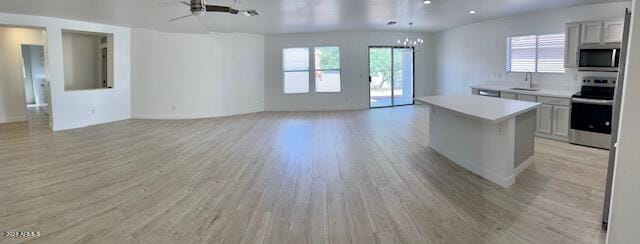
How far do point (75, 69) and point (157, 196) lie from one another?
727cm

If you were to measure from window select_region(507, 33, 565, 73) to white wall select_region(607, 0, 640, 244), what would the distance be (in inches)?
223

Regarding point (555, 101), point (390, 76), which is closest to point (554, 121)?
point (555, 101)

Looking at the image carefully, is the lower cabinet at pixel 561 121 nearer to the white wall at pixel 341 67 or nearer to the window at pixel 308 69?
the white wall at pixel 341 67

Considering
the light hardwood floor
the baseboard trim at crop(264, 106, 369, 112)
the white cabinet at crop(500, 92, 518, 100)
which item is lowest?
the light hardwood floor

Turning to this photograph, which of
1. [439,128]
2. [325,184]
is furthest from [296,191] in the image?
[439,128]

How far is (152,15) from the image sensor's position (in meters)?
7.59

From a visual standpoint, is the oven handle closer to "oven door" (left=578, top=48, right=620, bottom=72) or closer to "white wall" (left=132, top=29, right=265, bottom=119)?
"oven door" (left=578, top=48, right=620, bottom=72)

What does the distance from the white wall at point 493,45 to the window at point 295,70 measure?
418 centimetres

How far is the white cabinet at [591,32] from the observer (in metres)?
5.82

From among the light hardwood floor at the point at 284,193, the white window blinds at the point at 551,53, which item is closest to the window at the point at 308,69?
the light hardwood floor at the point at 284,193

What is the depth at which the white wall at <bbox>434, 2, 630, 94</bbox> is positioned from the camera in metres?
6.29

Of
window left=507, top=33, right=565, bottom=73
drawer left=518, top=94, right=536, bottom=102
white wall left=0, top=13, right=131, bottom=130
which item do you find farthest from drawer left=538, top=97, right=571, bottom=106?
white wall left=0, top=13, right=131, bottom=130

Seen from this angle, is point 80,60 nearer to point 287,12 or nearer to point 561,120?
A: point 287,12

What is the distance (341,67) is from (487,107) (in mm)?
6975
